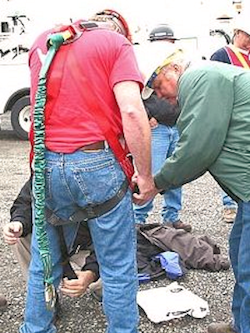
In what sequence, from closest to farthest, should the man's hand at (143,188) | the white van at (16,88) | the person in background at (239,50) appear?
the man's hand at (143,188)
the person in background at (239,50)
the white van at (16,88)

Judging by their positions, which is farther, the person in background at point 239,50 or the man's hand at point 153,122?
the person in background at point 239,50

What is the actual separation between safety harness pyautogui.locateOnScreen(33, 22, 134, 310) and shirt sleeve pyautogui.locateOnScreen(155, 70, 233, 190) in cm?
29

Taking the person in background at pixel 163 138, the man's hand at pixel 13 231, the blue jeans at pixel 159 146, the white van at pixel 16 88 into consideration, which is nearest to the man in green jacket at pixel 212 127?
the man's hand at pixel 13 231

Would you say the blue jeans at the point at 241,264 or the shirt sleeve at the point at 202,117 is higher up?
the shirt sleeve at the point at 202,117

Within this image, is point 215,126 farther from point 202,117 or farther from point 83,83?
point 83,83

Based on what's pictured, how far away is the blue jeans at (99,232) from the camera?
2670 mm

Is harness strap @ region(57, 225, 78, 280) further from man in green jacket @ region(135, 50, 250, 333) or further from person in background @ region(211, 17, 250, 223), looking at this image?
person in background @ region(211, 17, 250, 223)

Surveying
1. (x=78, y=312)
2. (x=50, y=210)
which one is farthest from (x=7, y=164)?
(x=50, y=210)

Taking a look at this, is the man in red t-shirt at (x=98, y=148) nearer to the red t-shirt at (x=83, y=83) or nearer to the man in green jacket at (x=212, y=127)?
the red t-shirt at (x=83, y=83)

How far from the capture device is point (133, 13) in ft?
35.7

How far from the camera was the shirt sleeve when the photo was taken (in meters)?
2.57

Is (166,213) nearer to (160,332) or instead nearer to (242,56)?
(242,56)

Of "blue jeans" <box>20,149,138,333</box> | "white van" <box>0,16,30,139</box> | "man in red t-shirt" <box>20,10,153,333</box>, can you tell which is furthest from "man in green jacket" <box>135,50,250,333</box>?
"white van" <box>0,16,30,139</box>

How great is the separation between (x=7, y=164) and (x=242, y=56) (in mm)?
4217
